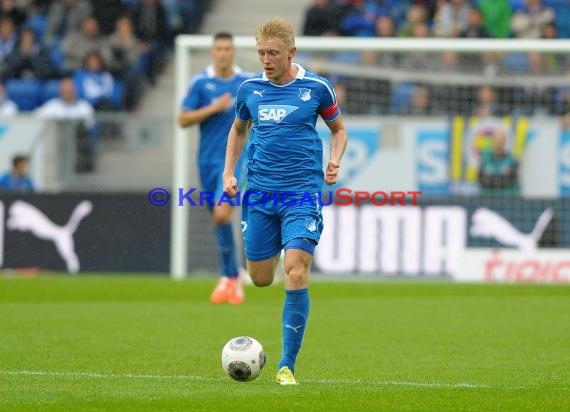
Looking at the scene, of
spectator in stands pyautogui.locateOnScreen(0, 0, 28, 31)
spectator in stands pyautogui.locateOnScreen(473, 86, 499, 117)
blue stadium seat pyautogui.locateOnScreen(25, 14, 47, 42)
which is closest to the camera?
spectator in stands pyautogui.locateOnScreen(473, 86, 499, 117)

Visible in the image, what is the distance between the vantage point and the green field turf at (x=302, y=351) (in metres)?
7.36

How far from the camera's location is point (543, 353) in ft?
32.5

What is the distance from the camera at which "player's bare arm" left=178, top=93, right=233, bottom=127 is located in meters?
13.4

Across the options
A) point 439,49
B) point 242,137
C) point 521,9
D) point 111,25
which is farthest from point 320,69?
point 242,137

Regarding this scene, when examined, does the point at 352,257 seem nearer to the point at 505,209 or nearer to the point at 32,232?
the point at 505,209

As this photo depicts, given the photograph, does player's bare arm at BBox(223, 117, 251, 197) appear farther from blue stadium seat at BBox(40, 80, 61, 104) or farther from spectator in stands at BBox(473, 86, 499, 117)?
blue stadium seat at BBox(40, 80, 61, 104)

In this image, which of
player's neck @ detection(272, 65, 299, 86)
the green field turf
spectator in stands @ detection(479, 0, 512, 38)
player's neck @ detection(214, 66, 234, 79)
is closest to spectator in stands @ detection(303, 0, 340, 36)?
spectator in stands @ detection(479, 0, 512, 38)

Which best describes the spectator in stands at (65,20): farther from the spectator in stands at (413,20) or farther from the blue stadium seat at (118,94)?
the spectator in stands at (413,20)

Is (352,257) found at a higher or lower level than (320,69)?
lower

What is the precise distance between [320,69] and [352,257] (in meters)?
2.93

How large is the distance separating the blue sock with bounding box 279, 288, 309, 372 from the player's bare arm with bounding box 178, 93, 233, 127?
5640 mm

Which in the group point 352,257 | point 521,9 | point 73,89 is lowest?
point 352,257

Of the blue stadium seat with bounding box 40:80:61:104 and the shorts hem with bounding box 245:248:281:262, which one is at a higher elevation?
the blue stadium seat with bounding box 40:80:61:104

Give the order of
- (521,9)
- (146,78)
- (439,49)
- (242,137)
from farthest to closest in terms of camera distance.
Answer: (146,78) → (521,9) → (439,49) → (242,137)
